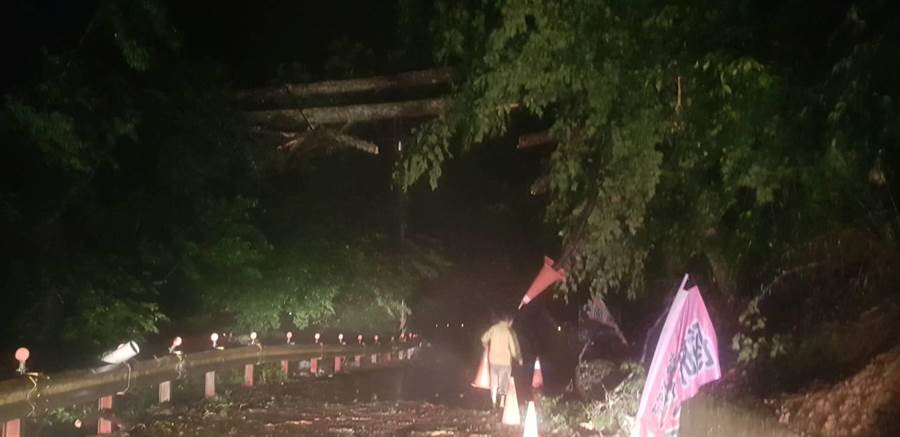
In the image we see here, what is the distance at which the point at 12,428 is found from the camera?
854cm

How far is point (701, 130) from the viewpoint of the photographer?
8172 mm

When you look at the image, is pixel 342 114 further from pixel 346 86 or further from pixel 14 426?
pixel 14 426

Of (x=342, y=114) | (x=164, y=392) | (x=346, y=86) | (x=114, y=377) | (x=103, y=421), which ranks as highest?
(x=346, y=86)

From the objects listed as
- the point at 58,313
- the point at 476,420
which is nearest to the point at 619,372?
the point at 476,420

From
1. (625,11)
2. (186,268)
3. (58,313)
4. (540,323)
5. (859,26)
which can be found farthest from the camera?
(540,323)

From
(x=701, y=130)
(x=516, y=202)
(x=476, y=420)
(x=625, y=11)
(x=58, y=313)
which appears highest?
(x=516, y=202)

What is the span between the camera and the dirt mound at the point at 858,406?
644 cm

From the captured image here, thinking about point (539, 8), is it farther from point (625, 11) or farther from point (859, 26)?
point (859, 26)

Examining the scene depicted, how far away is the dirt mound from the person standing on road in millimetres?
8810

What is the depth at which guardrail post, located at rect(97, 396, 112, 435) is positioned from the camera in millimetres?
10539

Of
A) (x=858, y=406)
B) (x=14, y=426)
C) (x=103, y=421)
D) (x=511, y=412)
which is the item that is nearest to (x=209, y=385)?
(x=103, y=421)

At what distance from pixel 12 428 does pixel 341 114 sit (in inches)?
332

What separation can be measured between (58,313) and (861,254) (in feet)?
33.9

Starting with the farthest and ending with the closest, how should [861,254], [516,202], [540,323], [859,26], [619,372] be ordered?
[540,323] < [516,202] < [619,372] < [861,254] < [859,26]
